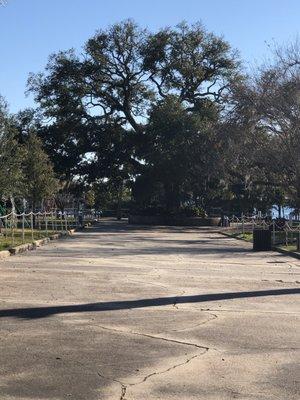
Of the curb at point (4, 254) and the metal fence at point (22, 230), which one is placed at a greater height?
the metal fence at point (22, 230)

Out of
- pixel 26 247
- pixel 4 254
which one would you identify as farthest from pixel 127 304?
pixel 26 247

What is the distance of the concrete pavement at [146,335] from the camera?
17.9 ft

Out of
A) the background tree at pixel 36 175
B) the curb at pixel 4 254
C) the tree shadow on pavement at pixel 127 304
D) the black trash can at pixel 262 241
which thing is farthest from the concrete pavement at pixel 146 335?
the background tree at pixel 36 175

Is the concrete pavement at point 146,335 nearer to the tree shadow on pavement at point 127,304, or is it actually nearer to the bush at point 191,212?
the tree shadow on pavement at point 127,304

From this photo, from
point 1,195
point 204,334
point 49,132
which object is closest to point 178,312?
point 204,334

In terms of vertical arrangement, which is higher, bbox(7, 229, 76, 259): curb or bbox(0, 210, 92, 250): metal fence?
bbox(0, 210, 92, 250): metal fence

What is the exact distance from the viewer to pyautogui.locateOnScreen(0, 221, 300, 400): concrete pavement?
17.9 ft

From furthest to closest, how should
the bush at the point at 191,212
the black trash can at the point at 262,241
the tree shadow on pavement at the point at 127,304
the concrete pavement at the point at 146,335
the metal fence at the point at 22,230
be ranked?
the bush at the point at 191,212, the black trash can at the point at 262,241, the metal fence at the point at 22,230, the tree shadow on pavement at the point at 127,304, the concrete pavement at the point at 146,335

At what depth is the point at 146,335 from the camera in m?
7.43

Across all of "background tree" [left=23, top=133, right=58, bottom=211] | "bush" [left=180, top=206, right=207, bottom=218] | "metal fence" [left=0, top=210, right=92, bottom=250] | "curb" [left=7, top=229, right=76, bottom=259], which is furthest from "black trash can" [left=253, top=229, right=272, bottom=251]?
"bush" [left=180, top=206, right=207, bottom=218]

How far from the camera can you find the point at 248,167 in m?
40.2

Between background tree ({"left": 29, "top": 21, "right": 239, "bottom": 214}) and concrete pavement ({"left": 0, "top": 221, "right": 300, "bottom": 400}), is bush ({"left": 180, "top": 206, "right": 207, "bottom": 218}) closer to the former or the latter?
background tree ({"left": 29, "top": 21, "right": 239, "bottom": 214})

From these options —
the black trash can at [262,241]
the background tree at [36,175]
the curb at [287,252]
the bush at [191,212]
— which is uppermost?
the background tree at [36,175]

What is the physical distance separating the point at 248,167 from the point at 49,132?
21.6 metres
